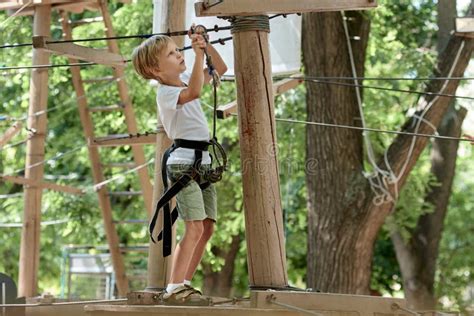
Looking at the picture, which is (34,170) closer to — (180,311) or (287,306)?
(180,311)

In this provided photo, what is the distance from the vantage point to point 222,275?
806 inches

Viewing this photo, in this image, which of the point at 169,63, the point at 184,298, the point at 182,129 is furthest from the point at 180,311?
the point at 169,63

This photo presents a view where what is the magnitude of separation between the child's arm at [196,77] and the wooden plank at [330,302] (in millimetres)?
1153

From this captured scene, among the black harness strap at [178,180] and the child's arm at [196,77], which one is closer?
the child's arm at [196,77]

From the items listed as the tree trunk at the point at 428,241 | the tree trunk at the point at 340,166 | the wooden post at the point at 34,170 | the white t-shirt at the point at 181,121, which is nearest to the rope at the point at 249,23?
the white t-shirt at the point at 181,121

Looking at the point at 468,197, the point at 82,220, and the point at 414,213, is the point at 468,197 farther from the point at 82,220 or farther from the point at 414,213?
the point at 82,220

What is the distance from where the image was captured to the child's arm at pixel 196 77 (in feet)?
22.0

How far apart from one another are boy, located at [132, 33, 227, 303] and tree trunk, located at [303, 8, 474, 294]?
7.39m

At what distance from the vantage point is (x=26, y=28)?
1647 cm

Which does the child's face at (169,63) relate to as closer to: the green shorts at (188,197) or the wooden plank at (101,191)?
the green shorts at (188,197)

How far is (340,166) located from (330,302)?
8.03 meters

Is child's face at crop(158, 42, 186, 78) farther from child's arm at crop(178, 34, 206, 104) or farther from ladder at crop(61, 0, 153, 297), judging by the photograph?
ladder at crop(61, 0, 153, 297)

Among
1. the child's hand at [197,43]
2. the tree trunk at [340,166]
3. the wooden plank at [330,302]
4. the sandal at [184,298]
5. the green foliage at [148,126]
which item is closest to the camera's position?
the wooden plank at [330,302]

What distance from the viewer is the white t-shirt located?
6875mm
